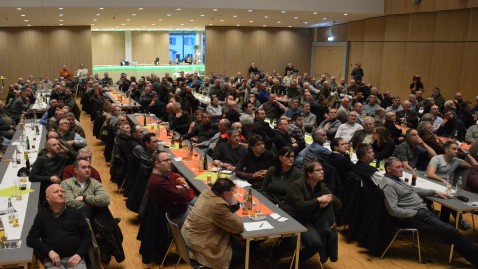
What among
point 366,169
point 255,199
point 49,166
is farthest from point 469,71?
point 49,166

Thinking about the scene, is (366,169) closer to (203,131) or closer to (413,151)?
(413,151)

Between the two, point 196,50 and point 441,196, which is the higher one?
point 196,50

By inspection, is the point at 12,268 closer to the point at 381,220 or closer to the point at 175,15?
the point at 381,220

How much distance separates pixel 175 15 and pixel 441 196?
1572 centimetres

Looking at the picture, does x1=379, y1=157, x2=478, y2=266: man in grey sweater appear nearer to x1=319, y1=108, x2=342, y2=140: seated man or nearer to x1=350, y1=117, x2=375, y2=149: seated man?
x1=350, y1=117, x2=375, y2=149: seated man

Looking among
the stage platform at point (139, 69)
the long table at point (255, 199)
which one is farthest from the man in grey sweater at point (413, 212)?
the stage platform at point (139, 69)

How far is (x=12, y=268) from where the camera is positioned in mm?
4074

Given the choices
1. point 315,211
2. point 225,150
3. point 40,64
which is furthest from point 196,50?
point 315,211

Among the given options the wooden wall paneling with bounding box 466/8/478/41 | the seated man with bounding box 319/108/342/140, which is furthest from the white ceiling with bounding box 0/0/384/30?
the seated man with bounding box 319/108/342/140

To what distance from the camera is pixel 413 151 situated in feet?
24.4

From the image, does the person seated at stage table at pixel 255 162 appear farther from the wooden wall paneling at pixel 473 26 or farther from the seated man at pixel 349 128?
the wooden wall paneling at pixel 473 26

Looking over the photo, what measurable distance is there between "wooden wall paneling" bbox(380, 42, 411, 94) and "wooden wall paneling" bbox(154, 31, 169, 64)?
1706 centimetres

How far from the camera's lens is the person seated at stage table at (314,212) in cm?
507

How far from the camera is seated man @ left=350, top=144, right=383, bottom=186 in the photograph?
5969 mm
